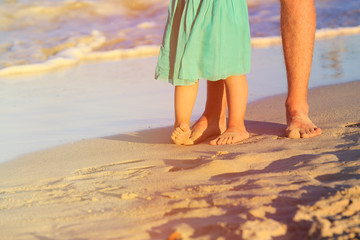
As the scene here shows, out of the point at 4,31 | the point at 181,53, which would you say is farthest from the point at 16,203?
the point at 4,31

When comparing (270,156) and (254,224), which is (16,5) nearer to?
(270,156)

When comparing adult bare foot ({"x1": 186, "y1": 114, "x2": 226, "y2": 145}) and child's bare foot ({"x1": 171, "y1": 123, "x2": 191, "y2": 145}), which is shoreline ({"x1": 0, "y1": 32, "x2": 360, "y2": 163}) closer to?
adult bare foot ({"x1": 186, "y1": 114, "x2": 226, "y2": 145})

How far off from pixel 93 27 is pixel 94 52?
1704 mm

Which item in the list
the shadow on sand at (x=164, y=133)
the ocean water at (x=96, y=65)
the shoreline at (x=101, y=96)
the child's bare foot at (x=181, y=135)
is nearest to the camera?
the child's bare foot at (x=181, y=135)

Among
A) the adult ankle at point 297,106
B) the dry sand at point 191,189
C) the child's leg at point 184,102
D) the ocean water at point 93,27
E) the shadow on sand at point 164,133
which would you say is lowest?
the shadow on sand at point 164,133

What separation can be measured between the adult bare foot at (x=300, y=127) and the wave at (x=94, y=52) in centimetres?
362

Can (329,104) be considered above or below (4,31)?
below

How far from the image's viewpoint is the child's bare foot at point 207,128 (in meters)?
2.84

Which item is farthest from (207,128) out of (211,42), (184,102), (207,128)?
(211,42)

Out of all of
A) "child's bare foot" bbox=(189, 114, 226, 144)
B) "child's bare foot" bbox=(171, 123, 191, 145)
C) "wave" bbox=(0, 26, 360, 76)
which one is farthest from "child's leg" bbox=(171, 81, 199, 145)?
"wave" bbox=(0, 26, 360, 76)

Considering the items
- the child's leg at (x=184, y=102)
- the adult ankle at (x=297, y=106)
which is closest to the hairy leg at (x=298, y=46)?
the adult ankle at (x=297, y=106)

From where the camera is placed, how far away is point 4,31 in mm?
7574

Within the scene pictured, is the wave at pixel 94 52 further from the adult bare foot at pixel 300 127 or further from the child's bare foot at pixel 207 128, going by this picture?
the adult bare foot at pixel 300 127

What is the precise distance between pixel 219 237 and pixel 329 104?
7.04 feet
